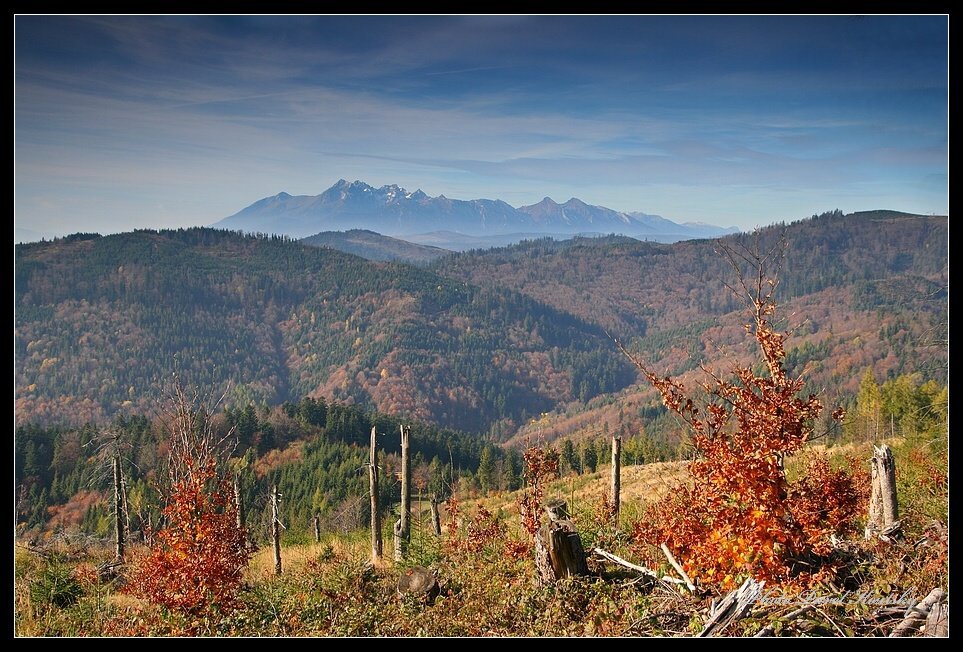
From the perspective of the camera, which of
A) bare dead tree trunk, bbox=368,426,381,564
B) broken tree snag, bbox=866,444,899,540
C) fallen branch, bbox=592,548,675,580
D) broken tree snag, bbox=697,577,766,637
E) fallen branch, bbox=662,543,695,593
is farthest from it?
bare dead tree trunk, bbox=368,426,381,564

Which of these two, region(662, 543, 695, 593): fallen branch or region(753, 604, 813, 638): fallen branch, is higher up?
region(662, 543, 695, 593): fallen branch

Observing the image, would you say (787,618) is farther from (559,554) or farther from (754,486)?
(559,554)

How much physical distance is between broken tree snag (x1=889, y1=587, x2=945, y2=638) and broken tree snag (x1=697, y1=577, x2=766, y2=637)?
3.57ft

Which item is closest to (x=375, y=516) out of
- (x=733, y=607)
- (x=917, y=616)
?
(x=733, y=607)

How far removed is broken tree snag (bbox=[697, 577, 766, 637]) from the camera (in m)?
5.53

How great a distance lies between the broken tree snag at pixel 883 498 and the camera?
7266mm

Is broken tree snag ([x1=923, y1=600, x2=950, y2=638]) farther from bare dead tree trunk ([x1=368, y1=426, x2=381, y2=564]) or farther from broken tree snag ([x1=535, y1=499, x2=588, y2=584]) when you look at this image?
bare dead tree trunk ([x1=368, y1=426, x2=381, y2=564])

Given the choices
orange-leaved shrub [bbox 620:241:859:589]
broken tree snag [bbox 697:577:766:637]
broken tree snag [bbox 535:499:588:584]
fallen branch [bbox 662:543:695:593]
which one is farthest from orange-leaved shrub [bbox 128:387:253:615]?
broken tree snag [bbox 697:577:766:637]

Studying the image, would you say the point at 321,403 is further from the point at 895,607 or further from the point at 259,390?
the point at 259,390

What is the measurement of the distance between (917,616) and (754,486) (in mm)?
1655

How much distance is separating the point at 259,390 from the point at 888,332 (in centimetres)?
15723
